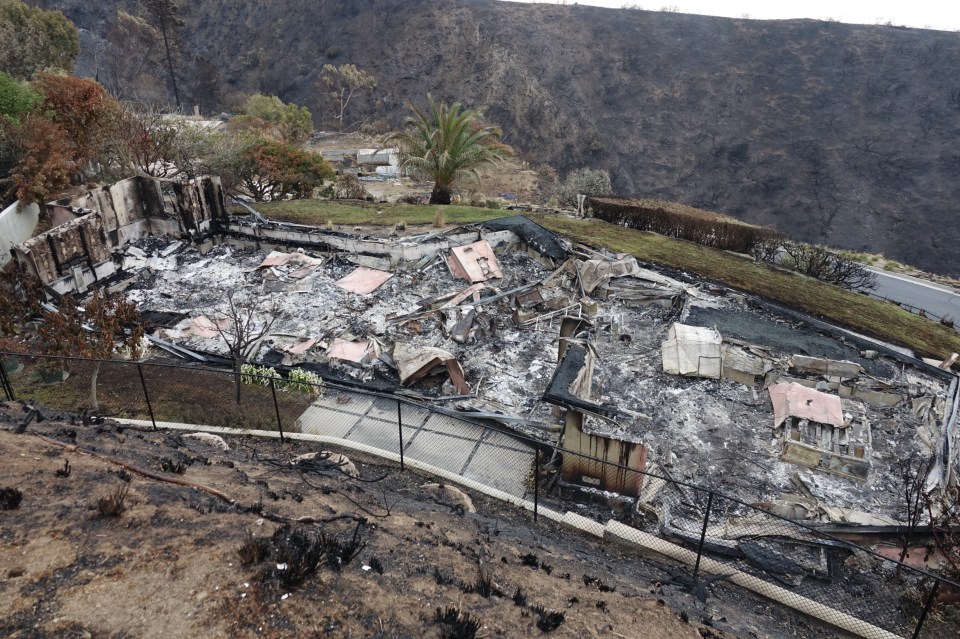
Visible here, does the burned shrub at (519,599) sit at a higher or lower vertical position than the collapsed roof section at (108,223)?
lower

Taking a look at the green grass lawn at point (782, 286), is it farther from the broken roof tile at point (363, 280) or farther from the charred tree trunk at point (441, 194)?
the broken roof tile at point (363, 280)

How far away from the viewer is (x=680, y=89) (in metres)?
71.1

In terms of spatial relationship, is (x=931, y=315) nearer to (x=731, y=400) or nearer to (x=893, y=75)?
(x=731, y=400)

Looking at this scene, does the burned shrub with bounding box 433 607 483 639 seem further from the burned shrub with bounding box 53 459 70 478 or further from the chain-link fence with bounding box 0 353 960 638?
the burned shrub with bounding box 53 459 70 478

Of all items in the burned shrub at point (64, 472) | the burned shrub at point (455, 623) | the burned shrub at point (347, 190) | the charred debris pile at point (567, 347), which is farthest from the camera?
the burned shrub at point (347, 190)

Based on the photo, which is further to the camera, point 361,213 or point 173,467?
point 361,213

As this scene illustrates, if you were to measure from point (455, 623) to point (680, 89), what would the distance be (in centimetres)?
7955

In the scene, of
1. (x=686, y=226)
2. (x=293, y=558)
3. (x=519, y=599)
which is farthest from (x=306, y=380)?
(x=686, y=226)

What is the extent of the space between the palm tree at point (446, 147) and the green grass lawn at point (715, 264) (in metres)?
1.92

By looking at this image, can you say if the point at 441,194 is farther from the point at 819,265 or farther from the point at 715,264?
the point at 819,265

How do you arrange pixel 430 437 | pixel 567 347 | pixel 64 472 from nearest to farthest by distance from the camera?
pixel 64 472, pixel 430 437, pixel 567 347

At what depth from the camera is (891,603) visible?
767 centimetres

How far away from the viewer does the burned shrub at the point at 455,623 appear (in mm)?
4730

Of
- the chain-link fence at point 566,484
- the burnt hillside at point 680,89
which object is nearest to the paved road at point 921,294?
the chain-link fence at point 566,484
